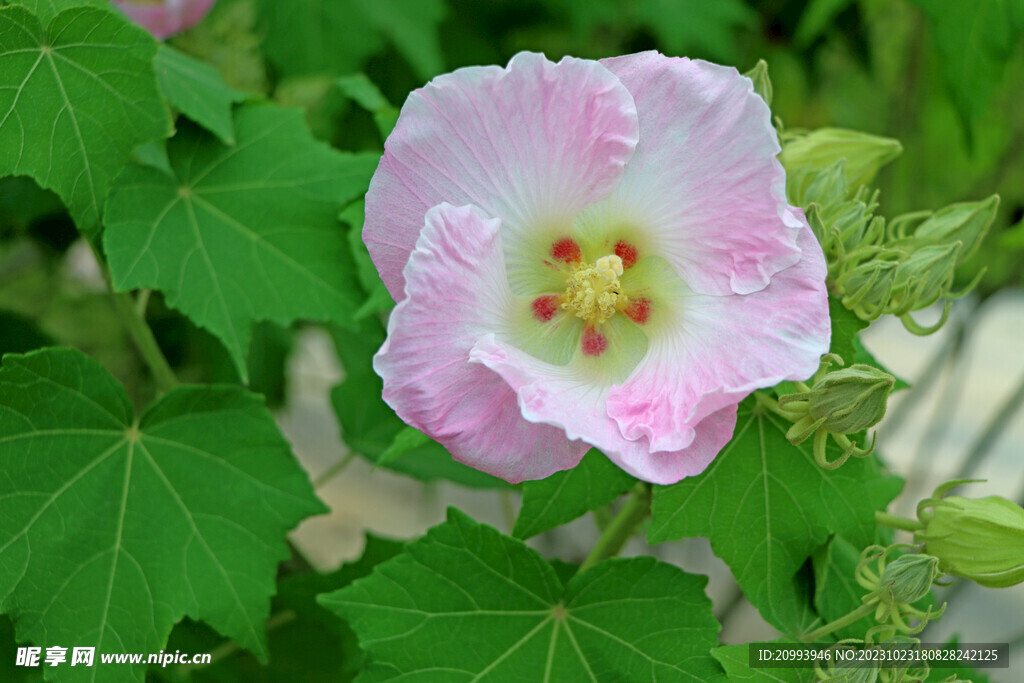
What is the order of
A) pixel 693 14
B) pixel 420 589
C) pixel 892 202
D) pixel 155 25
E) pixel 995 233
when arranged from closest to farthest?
pixel 420 589, pixel 155 25, pixel 693 14, pixel 892 202, pixel 995 233

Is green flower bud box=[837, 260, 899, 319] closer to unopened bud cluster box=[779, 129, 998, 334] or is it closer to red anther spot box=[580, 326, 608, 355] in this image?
unopened bud cluster box=[779, 129, 998, 334]

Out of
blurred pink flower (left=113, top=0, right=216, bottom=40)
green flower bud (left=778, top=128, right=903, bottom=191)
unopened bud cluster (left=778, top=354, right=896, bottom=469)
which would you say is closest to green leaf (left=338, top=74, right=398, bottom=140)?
blurred pink flower (left=113, top=0, right=216, bottom=40)

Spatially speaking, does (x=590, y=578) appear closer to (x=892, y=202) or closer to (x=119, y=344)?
(x=119, y=344)

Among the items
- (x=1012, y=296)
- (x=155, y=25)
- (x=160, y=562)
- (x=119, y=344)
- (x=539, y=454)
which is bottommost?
(x=1012, y=296)

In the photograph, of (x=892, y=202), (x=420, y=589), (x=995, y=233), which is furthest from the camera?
(x=995, y=233)

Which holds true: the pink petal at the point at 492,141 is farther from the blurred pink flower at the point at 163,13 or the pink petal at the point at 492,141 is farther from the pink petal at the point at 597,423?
the blurred pink flower at the point at 163,13

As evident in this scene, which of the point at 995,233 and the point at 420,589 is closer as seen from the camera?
the point at 420,589

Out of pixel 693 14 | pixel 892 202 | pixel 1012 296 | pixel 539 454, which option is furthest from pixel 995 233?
pixel 539 454
